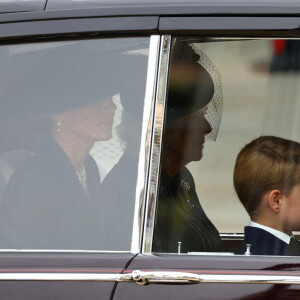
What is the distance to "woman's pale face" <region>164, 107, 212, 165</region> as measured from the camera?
10.3ft

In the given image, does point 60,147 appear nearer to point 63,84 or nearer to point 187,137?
point 63,84

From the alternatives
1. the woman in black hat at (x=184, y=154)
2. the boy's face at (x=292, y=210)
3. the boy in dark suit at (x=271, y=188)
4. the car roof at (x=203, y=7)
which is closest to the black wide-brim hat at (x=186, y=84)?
the woman in black hat at (x=184, y=154)

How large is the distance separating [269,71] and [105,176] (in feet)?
1.91

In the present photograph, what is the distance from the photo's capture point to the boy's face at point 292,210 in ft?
10.7

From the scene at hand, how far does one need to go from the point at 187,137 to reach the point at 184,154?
52mm

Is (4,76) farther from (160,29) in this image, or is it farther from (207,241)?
(207,241)

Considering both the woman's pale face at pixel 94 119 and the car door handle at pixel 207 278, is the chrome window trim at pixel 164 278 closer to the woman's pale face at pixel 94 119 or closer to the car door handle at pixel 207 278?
the car door handle at pixel 207 278

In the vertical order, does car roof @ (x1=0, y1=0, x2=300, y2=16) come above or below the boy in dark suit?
above

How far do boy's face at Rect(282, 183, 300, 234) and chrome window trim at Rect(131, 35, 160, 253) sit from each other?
1.54 feet

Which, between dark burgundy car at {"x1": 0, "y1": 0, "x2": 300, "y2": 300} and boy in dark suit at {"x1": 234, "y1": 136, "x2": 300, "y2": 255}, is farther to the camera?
boy in dark suit at {"x1": 234, "y1": 136, "x2": 300, "y2": 255}

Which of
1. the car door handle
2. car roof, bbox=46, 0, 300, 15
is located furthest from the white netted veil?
the car door handle

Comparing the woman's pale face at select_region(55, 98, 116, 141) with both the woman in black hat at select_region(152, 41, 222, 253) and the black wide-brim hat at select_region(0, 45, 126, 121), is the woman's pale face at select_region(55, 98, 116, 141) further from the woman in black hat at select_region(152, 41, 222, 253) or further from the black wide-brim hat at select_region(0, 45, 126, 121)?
the woman in black hat at select_region(152, 41, 222, 253)

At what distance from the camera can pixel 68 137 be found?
127 inches

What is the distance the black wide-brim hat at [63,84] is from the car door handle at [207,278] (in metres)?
0.58
